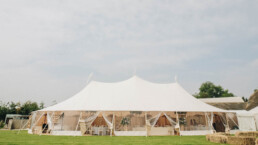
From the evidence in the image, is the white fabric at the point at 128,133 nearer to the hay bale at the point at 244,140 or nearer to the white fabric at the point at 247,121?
the hay bale at the point at 244,140

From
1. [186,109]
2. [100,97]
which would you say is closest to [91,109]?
[100,97]

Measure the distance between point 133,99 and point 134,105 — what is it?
0.75m

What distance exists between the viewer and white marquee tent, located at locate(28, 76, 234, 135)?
1106cm

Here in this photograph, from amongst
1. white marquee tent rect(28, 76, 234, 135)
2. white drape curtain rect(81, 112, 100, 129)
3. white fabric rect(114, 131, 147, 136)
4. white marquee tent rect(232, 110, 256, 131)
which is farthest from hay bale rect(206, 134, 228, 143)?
white marquee tent rect(232, 110, 256, 131)

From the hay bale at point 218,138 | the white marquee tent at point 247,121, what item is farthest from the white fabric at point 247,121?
the hay bale at point 218,138

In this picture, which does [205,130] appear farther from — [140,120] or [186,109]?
[140,120]

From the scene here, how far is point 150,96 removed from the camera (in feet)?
42.5

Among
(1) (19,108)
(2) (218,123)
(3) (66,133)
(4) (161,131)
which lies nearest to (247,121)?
(2) (218,123)

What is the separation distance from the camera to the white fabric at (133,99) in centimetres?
1149

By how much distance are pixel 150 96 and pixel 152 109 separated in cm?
178

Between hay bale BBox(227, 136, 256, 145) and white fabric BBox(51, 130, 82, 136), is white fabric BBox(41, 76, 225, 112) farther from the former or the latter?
hay bale BBox(227, 136, 256, 145)

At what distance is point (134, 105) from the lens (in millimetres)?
11578

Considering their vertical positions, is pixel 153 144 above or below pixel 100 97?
below

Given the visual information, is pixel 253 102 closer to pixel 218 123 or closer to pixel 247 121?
pixel 247 121
